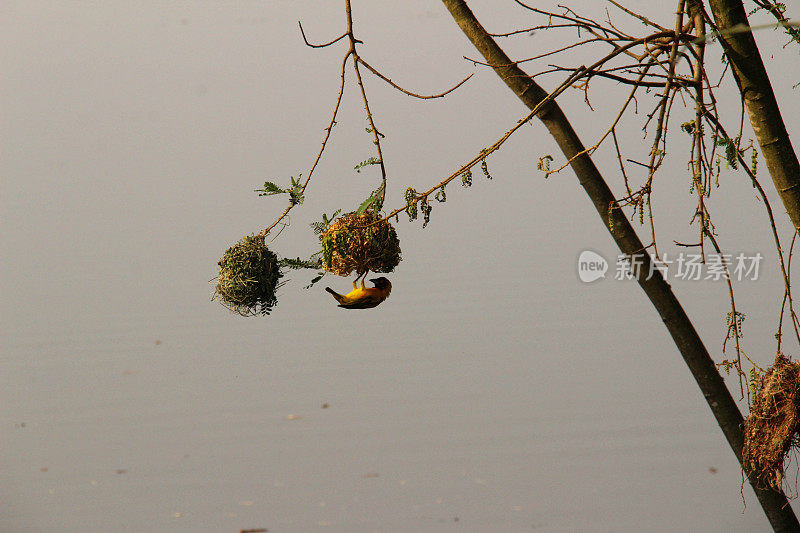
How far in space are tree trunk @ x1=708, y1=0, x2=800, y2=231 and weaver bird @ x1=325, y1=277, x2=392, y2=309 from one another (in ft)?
3.15

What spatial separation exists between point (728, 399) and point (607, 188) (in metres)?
0.67

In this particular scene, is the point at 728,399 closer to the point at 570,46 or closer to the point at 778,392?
the point at 778,392

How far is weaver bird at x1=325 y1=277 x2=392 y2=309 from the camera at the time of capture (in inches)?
66.7

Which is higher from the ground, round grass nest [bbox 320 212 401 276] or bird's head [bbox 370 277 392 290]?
round grass nest [bbox 320 212 401 276]

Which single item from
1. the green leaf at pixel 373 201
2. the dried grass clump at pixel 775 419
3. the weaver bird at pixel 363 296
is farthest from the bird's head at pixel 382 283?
the dried grass clump at pixel 775 419

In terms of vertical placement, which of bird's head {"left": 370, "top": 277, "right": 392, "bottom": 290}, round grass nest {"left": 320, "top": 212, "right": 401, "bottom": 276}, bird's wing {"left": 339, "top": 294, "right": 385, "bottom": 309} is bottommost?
bird's wing {"left": 339, "top": 294, "right": 385, "bottom": 309}

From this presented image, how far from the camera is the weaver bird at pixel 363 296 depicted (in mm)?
1695

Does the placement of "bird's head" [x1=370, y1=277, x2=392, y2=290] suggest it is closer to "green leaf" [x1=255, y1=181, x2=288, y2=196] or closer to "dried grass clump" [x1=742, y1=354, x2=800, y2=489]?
"green leaf" [x1=255, y1=181, x2=288, y2=196]

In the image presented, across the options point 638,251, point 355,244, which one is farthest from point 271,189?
point 638,251

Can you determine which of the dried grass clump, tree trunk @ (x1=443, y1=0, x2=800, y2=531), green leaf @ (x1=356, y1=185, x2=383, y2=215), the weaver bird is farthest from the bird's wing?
the dried grass clump

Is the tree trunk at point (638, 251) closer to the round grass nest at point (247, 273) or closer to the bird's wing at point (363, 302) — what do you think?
the bird's wing at point (363, 302)

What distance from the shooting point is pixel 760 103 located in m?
1.73

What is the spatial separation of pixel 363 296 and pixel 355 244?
0.12 meters

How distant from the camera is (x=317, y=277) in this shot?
1709 millimetres
